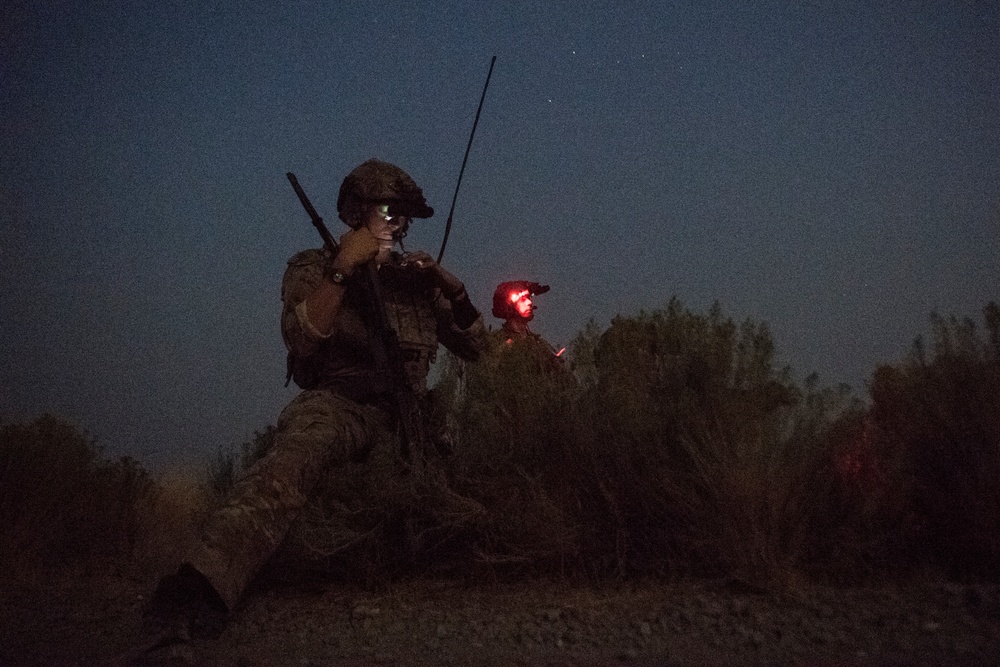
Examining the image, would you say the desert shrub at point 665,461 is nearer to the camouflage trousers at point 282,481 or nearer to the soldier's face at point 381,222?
the camouflage trousers at point 282,481

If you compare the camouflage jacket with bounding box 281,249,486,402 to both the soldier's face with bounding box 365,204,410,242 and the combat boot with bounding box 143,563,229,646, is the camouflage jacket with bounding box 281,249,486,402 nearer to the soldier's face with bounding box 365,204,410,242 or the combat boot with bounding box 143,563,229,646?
the soldier's face with bounding box 365,204,410,242

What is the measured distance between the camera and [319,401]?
17.1ft

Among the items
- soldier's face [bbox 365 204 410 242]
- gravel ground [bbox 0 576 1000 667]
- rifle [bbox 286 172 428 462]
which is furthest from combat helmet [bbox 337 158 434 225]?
gravel ground [bbox 0 576 1000 667]

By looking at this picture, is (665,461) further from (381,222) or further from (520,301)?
(520,301)

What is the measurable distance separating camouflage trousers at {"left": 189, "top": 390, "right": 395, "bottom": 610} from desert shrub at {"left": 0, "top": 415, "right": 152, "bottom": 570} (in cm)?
253

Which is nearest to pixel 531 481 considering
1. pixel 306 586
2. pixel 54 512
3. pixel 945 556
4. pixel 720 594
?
pixel 720 594

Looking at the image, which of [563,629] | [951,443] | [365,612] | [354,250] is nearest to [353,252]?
[354,250]

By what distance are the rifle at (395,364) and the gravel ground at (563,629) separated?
0.93m

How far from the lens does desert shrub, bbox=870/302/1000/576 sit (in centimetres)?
375

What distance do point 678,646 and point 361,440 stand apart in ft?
8.76

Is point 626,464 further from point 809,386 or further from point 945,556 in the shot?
point 945,556

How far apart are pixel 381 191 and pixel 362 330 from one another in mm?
1032

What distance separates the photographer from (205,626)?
385 centimetres

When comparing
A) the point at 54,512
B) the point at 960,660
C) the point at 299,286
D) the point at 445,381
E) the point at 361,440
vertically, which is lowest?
the point at 960,660
